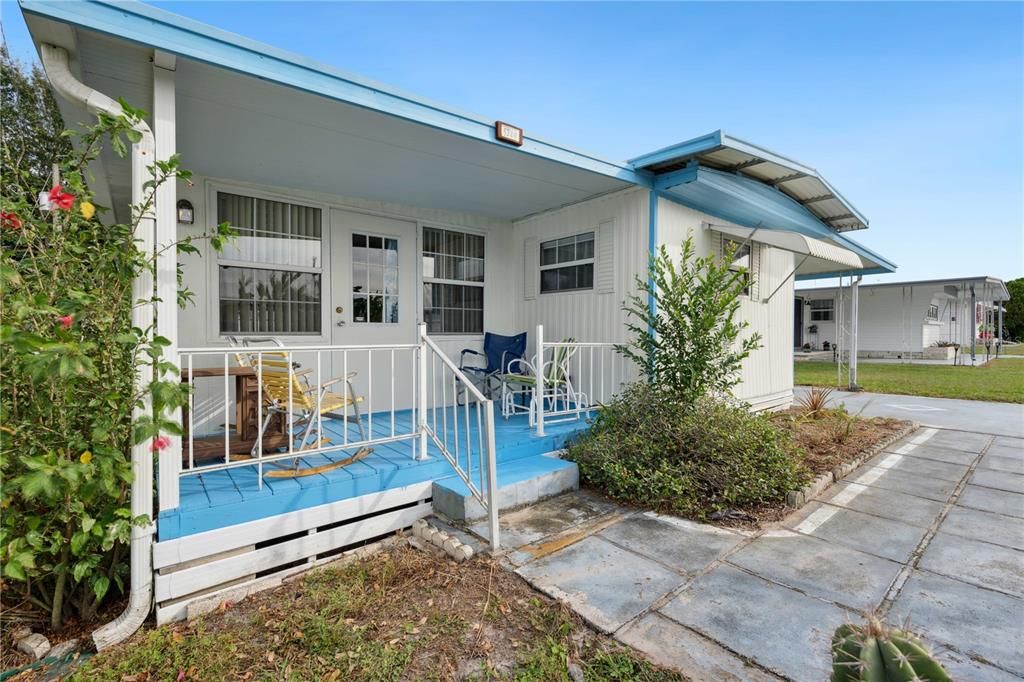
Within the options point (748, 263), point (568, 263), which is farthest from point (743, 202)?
point (568, 263)

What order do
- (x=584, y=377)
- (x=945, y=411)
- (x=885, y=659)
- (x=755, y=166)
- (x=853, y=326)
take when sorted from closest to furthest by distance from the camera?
(x=885, y=659) → (x=755, y=166) → (x=584, y=377) → (x=945, y=411) → (x=853, y=326)

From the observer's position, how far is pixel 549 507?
3297 millimetres

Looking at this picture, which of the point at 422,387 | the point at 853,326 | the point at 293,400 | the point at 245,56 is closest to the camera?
the point at 245,56

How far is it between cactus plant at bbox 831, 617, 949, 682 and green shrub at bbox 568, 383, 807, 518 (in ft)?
6.27

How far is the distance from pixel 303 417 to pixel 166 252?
4.73ft

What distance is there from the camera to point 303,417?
336 centimetres

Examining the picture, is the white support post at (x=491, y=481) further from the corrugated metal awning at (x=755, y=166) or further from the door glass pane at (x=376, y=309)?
the corrugated metal awning at (x=755, y=166)

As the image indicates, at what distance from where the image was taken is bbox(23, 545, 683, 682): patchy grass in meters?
1.80

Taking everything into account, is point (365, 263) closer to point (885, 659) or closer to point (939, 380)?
point (885, 659)

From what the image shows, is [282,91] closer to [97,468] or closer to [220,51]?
[220,51]

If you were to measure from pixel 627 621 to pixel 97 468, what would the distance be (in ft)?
7.60

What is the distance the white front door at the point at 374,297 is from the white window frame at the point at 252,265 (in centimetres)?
7

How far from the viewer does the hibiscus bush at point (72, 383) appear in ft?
6.11

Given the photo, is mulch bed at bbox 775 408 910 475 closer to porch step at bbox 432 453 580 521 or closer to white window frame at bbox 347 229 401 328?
porch step at bbox 432 453 580 521
